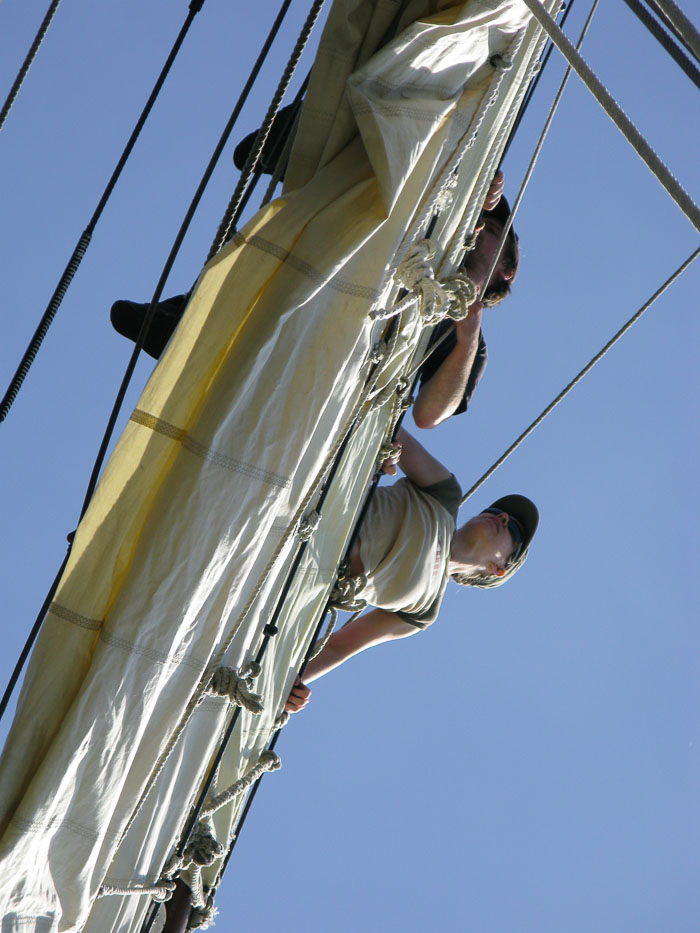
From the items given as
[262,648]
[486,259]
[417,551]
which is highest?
[486,259]

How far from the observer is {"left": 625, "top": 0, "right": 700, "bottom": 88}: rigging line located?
4.71 ft

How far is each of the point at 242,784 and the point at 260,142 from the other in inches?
56.5

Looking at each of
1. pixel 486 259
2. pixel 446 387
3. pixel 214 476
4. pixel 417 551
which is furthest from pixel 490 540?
pixel 214 476

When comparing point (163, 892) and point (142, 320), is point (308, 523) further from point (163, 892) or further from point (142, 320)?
point (163, 892)

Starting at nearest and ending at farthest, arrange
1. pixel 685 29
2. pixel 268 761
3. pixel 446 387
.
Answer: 1. pixel 685 29
2. pixel 268 761
3. pixel 446 387

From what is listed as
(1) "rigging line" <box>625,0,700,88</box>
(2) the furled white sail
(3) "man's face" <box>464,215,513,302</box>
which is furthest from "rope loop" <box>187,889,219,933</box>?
(1) "rigging line" <box>625,0,700,88</box>

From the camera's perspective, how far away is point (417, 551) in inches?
114

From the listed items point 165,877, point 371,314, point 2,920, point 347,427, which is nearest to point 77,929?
point 2,920

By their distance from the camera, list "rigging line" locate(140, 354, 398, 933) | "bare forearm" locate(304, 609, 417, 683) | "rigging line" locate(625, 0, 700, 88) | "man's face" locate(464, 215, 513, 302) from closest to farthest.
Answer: "rigging line" locate(625, 0, 700, 88) < "rigging line" locate(140, 354, 398, 933) < "man's face" locate(464, 215, 513, 302) < "bare forearm" locate(304, 609, 417, 683)

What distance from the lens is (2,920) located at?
4.95 ft

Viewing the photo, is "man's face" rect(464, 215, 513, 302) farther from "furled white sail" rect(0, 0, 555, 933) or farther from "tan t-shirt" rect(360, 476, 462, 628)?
"furled white sail" rect(0, 0, 555, 933)

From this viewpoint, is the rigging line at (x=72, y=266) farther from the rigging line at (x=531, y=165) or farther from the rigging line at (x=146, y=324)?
the rigging line at (x=531, y=165)

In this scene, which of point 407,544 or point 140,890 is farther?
point 407,544

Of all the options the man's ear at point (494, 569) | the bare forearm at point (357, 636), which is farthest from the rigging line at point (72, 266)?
the man's ear at point (494, 569)
